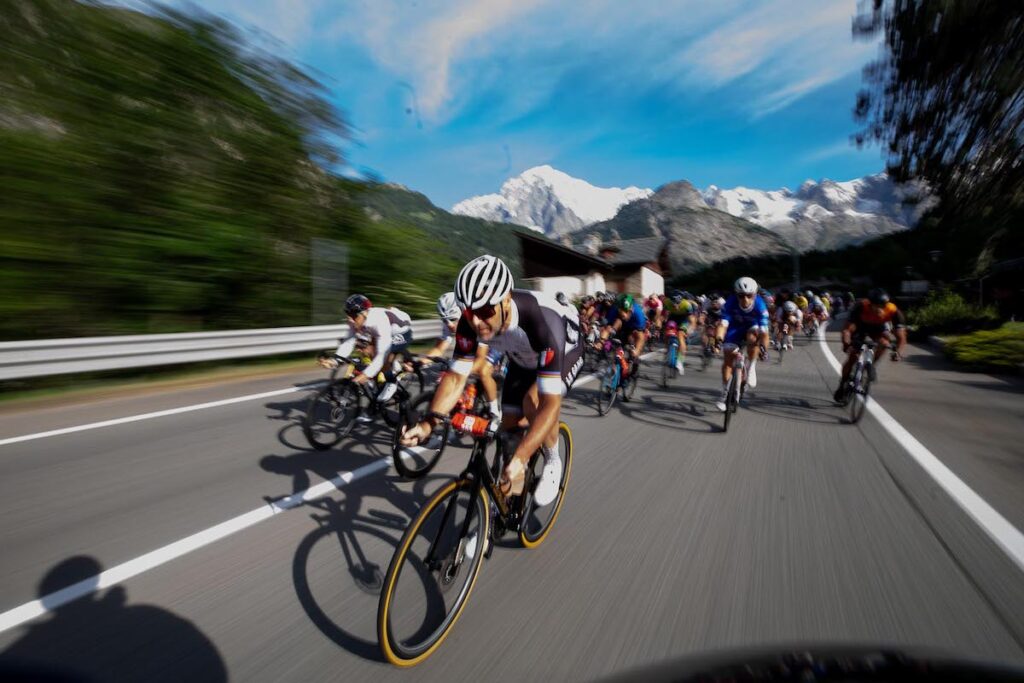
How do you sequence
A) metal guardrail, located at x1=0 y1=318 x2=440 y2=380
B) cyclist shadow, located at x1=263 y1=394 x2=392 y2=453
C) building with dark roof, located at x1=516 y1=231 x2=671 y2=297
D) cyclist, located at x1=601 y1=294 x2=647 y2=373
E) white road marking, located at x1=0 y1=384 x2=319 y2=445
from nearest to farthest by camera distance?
cyclist shadow, located at x1=263 y1=394 x2=392 y2=453
white road marking, located at x1=0 y1=384 x2=319 y2=445
metal guardrail, located at x1=0 y1=318 x2=440 y2=380
cyclist, located at x1=601 y1=294 x2=647 y2=373
building with dark roof, located at x1=516 y1=231 x2=671 y2=297

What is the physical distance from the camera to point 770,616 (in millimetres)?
2604

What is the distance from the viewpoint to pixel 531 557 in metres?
→ 3.21

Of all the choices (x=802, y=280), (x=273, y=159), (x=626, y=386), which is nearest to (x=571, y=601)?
(x=626, y=386)

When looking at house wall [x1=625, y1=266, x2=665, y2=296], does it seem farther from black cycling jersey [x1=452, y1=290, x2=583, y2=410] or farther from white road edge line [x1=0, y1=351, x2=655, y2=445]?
black cycling jersey [x1=452, y1=290, x2=583, y2=410]

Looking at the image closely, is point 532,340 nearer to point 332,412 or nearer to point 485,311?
point 485,311

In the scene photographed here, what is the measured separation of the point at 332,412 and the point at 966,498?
5525 mm

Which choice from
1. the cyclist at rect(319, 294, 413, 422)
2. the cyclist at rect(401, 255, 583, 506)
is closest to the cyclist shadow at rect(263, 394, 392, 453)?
the cyclist at rect(319, 294, 413, 422)

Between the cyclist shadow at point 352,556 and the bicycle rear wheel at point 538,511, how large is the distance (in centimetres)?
85

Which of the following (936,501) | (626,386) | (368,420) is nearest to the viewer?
(936,501)

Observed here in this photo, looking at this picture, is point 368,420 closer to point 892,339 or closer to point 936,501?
point 936,501

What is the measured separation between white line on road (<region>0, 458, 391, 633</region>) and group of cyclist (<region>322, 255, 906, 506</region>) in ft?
4.70

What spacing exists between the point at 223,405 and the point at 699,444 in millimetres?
6138

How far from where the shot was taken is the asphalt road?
93.1 inches

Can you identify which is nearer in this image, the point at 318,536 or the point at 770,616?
the point at 770,616
